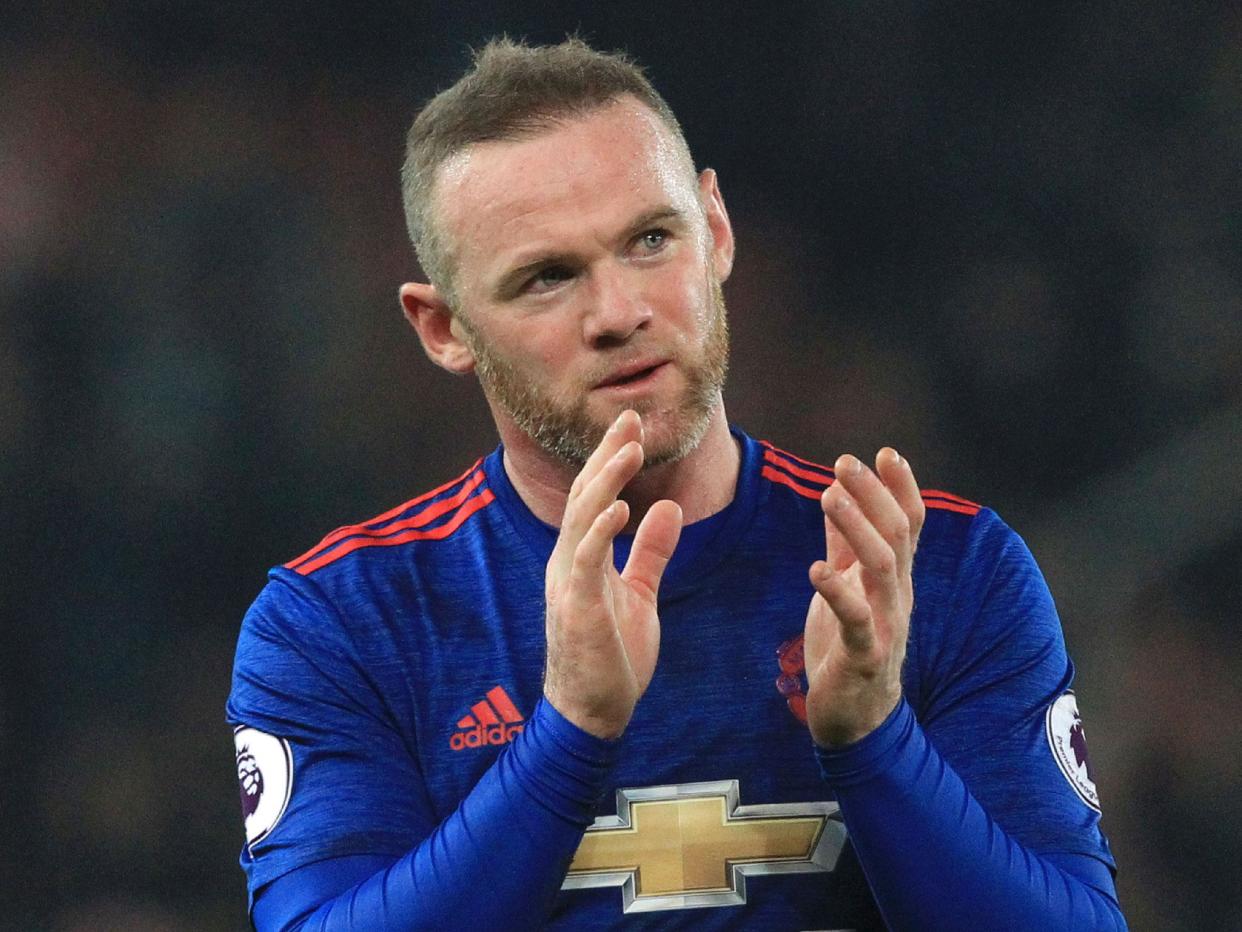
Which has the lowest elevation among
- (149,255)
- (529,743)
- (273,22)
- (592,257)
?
(529,743)

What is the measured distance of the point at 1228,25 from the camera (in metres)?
3.95

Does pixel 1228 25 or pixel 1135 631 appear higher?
pixel 1228 25

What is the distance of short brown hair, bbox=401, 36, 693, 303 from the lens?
2.11 m

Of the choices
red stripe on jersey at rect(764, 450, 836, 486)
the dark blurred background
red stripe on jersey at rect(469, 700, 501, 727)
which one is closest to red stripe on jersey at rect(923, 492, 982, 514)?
red stripe on jersey at rect(764, 450, 836, 486)

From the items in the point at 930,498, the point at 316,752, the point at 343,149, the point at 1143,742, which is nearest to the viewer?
the point at 316,752

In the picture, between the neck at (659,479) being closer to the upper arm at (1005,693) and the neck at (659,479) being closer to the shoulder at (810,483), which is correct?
the shoulder at (810,483)

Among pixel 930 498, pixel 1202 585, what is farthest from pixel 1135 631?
pixel 930 498

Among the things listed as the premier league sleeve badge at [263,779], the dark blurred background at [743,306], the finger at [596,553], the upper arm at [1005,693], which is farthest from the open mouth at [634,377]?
the dark blurred background at [743,306]

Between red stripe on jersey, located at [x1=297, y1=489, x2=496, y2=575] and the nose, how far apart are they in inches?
14.3

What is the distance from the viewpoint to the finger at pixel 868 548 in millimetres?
1632

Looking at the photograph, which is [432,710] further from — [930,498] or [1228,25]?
[1228,25]

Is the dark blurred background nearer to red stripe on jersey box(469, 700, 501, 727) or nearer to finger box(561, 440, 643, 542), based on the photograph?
red stripe on jersey box(469, 700, 501, 727)

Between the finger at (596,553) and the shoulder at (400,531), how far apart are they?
22.5 inches

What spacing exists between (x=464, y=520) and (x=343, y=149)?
6.49 ft
